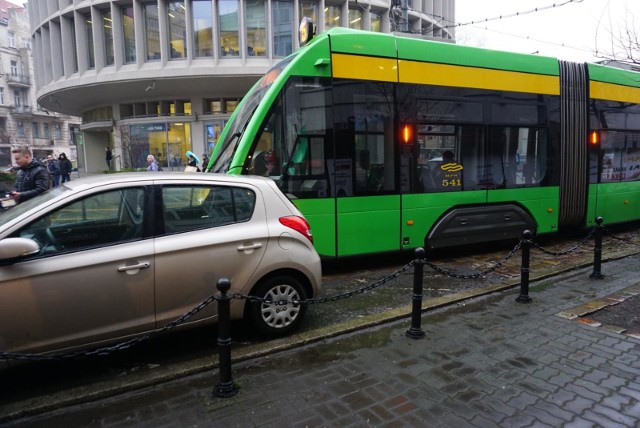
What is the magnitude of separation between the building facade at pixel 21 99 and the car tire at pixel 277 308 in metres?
64.2

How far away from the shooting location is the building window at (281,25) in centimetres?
2328

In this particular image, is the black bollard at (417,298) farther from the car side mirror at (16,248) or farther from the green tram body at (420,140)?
the car side mirror at (16,248)

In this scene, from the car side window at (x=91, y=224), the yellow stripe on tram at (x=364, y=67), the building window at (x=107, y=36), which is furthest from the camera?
the building window at (x=107, y=36)

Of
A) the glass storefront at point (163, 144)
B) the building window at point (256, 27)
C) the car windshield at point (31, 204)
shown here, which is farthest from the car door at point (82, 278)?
the glass storefront at point (163, 144)

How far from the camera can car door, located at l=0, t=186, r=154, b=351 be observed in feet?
10.4

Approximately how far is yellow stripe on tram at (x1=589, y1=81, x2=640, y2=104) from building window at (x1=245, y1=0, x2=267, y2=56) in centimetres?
1777

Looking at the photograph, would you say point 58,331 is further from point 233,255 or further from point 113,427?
point 233,255

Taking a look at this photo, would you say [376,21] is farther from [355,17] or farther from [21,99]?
[21,99]

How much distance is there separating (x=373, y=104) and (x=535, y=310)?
11.8ft

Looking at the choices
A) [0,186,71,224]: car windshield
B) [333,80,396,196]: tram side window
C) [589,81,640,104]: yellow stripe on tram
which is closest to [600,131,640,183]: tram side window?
[589,81,640,104]: yellow stripe on tram

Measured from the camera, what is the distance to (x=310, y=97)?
6.30 meters

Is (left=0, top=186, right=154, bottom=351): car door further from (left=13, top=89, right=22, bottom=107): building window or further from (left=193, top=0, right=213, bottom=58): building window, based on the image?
(left=13, top=89, right=22, bottom=107): building window

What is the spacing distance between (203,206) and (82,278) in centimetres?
114

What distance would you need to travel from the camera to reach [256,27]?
76.5 feet
